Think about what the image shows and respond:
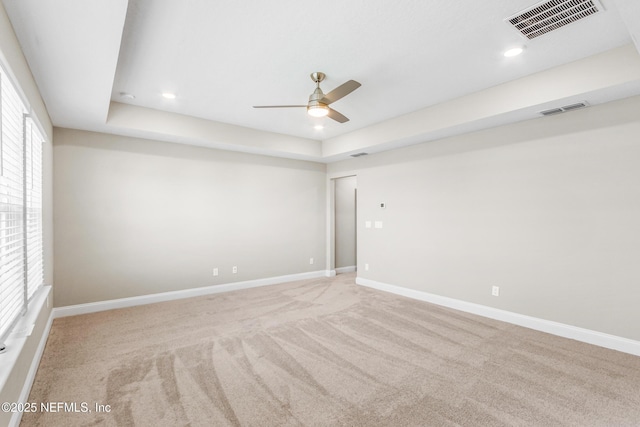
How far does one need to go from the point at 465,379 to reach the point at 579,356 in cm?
138

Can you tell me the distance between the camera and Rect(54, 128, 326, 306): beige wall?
163 inches

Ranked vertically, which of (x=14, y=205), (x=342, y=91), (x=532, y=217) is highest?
(x=342, y=91)

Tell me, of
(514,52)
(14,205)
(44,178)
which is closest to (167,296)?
(44,178)

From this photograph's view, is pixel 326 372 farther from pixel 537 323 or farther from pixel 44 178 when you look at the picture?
pixel 44 178

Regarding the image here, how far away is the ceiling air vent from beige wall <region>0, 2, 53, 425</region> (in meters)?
3.40

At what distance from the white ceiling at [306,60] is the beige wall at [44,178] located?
0.31 feet

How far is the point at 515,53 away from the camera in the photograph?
2.77m

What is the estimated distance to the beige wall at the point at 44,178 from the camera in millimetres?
1759

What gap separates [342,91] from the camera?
2.87 metres

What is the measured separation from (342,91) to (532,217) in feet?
9.21

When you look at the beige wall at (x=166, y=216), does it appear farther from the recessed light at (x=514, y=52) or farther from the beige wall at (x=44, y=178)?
the recessed light at (x=514, y=52)

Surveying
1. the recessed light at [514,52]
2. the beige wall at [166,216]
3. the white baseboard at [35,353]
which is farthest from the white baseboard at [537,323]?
the white baseboard at [35,353]

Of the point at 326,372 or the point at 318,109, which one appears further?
the point at 318,109

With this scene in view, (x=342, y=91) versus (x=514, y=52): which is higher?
(x=514, y=52)
